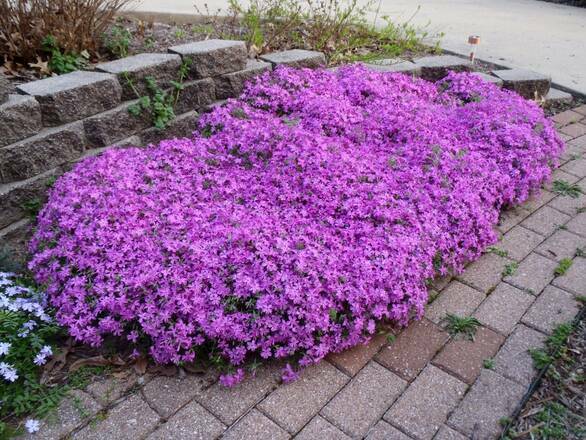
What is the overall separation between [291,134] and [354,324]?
147 cm

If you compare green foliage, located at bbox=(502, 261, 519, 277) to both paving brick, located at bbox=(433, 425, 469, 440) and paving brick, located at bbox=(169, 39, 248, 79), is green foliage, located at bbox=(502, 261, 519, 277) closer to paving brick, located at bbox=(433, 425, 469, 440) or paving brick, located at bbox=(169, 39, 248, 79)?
paving brick, located at bbox=(433, 425, 469, 440)

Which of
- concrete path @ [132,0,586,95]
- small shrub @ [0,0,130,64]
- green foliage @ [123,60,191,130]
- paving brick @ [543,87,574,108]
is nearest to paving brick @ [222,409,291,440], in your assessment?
green foliage @ [123,60,191,130]

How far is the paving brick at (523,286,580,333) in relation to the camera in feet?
9.30

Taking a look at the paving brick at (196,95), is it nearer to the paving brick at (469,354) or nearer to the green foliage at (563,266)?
the paving brick at (469,354)

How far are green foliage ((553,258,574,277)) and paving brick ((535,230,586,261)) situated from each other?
6 centimetres

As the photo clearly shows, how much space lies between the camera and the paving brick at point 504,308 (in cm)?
284

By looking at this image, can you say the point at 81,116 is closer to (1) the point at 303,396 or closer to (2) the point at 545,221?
(1) the point at 303,396

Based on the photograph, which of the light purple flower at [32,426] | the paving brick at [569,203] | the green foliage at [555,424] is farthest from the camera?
the paving brick at [569,203]

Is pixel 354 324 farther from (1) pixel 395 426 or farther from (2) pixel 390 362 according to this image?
(1) pixel 395 426

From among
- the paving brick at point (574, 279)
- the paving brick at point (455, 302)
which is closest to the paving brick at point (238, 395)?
the paving brick at point (455, 302)

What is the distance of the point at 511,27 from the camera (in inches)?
312

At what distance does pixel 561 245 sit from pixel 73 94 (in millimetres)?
3054

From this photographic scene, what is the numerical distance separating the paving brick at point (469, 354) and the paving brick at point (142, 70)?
239 cm

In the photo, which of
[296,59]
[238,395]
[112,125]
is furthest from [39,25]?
[238,395]
